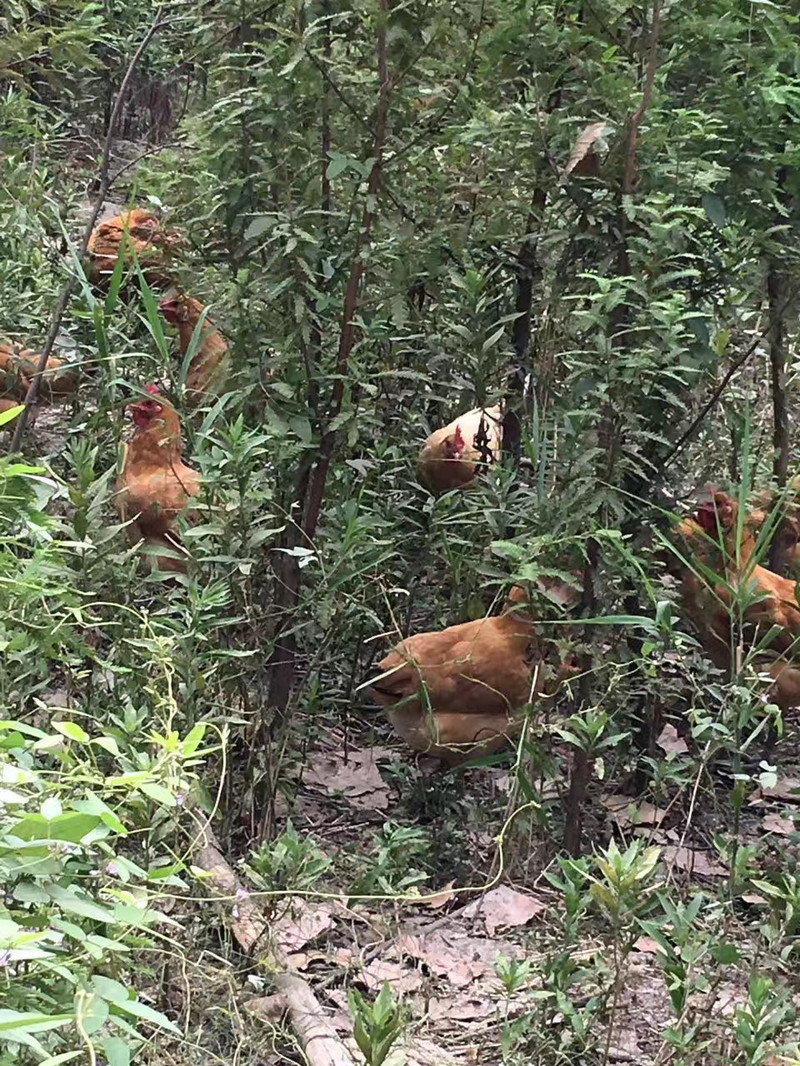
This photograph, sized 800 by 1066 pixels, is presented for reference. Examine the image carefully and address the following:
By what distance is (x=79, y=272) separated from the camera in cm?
306

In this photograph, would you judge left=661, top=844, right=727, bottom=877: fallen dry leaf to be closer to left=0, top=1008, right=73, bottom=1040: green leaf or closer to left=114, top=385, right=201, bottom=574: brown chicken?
left=114, top=385, right=201, bottom=574: brown chicken

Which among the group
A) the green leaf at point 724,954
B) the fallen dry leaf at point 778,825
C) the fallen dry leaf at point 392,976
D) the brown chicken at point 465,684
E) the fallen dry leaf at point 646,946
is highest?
the brown chicken at point 465,684

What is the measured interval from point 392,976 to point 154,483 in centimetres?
156

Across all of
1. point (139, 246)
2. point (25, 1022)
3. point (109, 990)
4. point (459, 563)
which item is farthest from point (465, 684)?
point (139, 246)

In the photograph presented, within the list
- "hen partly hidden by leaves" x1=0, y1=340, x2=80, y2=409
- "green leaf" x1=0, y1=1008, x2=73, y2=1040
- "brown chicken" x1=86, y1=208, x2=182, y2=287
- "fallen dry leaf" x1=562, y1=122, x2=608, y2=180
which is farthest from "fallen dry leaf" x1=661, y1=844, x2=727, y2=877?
"hen partly hidden by leaves" x1=0, y1=340, x2=80, y2=409

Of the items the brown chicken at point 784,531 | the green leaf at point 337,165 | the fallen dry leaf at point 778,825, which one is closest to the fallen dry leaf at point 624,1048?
the fallen dry leaf at point 778,825

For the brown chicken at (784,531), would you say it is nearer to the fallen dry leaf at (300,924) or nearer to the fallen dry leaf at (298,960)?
the fallen dry leaf at (300,924)

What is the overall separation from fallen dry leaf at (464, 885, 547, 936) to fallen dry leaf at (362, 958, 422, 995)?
24 centimetres

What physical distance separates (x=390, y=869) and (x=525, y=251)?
1.67 metres

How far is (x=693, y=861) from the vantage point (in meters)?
2.73

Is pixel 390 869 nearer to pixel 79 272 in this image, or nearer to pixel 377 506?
pixel 377 506

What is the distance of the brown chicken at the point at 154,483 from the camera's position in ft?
10.3

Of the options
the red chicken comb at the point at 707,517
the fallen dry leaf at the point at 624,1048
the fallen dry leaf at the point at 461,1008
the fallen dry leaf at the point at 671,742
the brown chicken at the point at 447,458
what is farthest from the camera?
the brown chicken at the point at 447,458

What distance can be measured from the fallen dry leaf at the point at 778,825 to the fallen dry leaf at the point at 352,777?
1.01m
